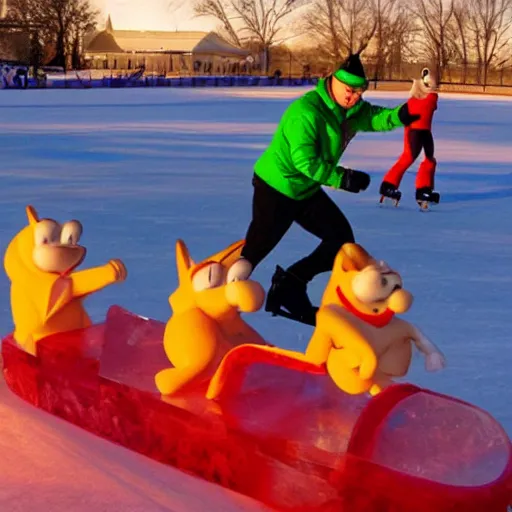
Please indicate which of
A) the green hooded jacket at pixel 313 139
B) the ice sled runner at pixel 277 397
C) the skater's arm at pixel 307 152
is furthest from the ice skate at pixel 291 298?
the ice sled runner at pixel 277 397

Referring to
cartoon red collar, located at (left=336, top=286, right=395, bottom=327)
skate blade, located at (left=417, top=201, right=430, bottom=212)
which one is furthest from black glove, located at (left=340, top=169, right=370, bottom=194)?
skate blade, located at (left=417, top=201, right=430, bottom=212)

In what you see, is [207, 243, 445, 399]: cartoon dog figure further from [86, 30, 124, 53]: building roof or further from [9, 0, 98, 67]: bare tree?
[86, 30, 124, 53]: building roof

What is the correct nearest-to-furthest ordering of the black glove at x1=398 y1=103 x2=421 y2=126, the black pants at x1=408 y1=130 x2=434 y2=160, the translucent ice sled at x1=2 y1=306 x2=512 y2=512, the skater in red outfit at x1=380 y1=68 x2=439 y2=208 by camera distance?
the translucent ice sled at x1=2 y1=306 x2=512 y2=512, the black glove at x1=398 y1=103 x2=421 y2=126, the skater in red outfit at x1=380 y1=68 x2=439 y2=208, the black pants at x1=408 y1=130 x2=434 y2=160

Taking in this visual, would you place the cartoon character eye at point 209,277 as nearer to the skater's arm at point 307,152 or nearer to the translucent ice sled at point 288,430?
the translucent ice sled at point 288,430

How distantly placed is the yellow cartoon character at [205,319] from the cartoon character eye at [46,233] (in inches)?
19.2

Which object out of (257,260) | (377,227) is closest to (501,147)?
(377,227)

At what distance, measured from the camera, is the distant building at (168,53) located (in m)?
63.9

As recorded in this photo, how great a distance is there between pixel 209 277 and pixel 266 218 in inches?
42.3

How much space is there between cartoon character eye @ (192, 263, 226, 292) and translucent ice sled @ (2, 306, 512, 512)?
0.24 meters

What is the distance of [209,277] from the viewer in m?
2.19

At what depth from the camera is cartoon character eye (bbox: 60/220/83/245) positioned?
2498 mm

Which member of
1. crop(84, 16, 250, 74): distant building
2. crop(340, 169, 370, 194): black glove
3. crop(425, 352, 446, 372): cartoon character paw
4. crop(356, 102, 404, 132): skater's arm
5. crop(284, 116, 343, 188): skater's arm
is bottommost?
crop(425, 352, 446, 372): cartoon character paw

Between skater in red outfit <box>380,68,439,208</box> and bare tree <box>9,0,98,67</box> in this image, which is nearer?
skater in red outfit <box>380,68,439,208</box>

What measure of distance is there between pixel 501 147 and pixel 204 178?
5239 millimetres
